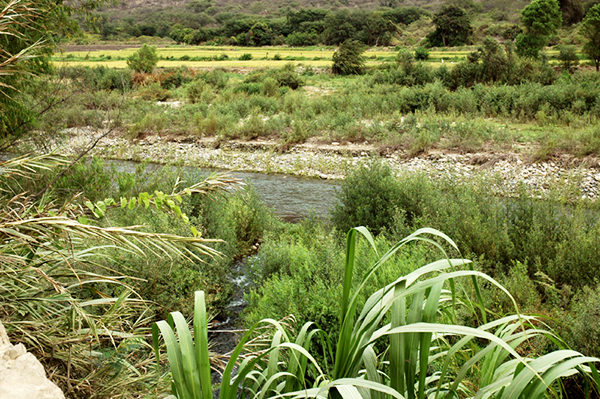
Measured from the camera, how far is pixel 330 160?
1245 centimetres

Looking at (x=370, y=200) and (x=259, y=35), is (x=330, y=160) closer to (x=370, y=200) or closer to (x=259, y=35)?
(x=370, y=200)

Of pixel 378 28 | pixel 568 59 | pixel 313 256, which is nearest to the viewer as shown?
pixel 313 256

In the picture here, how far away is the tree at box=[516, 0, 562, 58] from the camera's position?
93.5 ft

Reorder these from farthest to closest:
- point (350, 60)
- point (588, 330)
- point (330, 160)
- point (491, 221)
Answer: point (350, 60) → point (330, 160) → point (491, 221) → point (588, 330)

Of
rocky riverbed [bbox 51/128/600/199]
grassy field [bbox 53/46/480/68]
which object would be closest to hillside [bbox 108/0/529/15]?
grassy field [bbox 53/46/480/68]

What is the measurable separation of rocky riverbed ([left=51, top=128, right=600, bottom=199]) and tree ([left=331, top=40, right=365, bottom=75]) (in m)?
16.5

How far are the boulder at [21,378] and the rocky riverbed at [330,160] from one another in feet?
24.7

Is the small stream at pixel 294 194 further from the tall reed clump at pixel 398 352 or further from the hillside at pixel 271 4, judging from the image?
the hillside at pixel 271 4

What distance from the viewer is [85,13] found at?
22.8ft

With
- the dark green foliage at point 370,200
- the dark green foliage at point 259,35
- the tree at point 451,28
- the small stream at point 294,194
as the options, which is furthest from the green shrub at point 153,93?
the dark green foliage at point 259,35

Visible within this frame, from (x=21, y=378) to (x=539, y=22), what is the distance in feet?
112

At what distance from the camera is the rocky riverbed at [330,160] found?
9.52 meters

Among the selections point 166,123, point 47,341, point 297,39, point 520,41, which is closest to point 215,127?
point 166,123

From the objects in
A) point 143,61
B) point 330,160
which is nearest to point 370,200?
point 330,160
